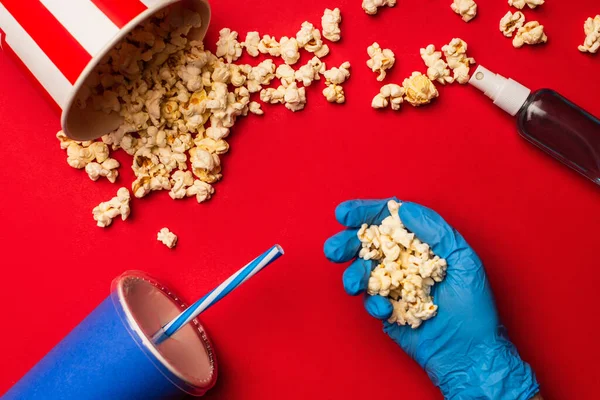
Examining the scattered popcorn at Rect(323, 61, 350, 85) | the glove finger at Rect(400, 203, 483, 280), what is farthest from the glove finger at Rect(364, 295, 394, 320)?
the scattered popcorn at Rect(323, 61, 350, 85)

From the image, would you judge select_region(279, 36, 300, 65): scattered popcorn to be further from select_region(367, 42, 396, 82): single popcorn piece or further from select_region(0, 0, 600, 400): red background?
select_region(367, 42, 396, 82): single popcorn piece

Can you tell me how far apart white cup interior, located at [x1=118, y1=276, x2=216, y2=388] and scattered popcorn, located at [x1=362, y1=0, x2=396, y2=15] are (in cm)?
78

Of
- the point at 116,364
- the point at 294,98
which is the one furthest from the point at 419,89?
the point at 116,364

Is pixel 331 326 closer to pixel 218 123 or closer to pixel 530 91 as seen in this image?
pixel 218 123

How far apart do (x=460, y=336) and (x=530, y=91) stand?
0.56m

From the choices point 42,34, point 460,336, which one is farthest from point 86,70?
point 460,336

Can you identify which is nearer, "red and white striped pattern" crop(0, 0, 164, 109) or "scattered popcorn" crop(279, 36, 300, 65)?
"red and white striped pattern" crop(0, 0, 164, 109)

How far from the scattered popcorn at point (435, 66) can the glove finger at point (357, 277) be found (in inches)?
17.8

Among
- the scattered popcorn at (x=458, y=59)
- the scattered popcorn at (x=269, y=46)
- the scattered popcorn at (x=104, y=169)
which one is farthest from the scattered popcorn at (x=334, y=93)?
the scattered popcorn at (x=104, y=169)

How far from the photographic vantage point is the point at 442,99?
55.3 inches

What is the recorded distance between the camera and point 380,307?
47.2 inches

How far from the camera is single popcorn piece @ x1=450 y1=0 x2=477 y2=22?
1375mm

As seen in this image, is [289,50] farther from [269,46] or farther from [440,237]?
[440,237]

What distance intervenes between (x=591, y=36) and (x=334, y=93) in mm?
581
